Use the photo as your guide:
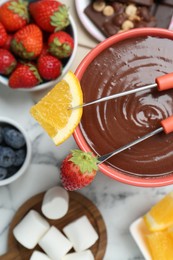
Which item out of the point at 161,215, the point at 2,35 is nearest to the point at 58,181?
the point at 161,215

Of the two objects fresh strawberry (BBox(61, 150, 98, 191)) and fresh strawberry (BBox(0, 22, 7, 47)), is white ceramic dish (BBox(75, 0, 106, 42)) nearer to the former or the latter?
fresh strawberry (BBox(0, 22, 7, 47))

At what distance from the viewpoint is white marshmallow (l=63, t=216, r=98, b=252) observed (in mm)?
1405

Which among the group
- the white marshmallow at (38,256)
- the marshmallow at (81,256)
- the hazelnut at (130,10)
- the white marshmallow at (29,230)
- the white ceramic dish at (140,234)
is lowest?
the white marshmallow at (38,256)

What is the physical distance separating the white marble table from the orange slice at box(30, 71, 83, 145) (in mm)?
279

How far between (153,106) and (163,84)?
0.21 ft

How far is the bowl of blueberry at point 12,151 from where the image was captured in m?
1.34

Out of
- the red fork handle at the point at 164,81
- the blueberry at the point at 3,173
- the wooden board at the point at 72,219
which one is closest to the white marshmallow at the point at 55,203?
the wooden board at the point at 72,219

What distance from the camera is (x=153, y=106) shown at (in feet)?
3.89

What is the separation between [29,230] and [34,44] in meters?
0.48

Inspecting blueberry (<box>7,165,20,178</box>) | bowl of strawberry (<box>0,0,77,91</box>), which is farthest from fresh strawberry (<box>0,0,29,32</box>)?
blueberry (<box>7,165,20,178</box>)

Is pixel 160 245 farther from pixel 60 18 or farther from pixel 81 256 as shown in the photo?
pixel 60 18

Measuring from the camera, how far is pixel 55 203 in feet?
4.60

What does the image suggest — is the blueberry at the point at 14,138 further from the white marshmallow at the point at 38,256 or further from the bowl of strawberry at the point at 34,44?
the white marshmallow at the point at 38,256

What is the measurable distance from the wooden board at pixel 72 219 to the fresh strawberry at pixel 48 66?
331 mm
